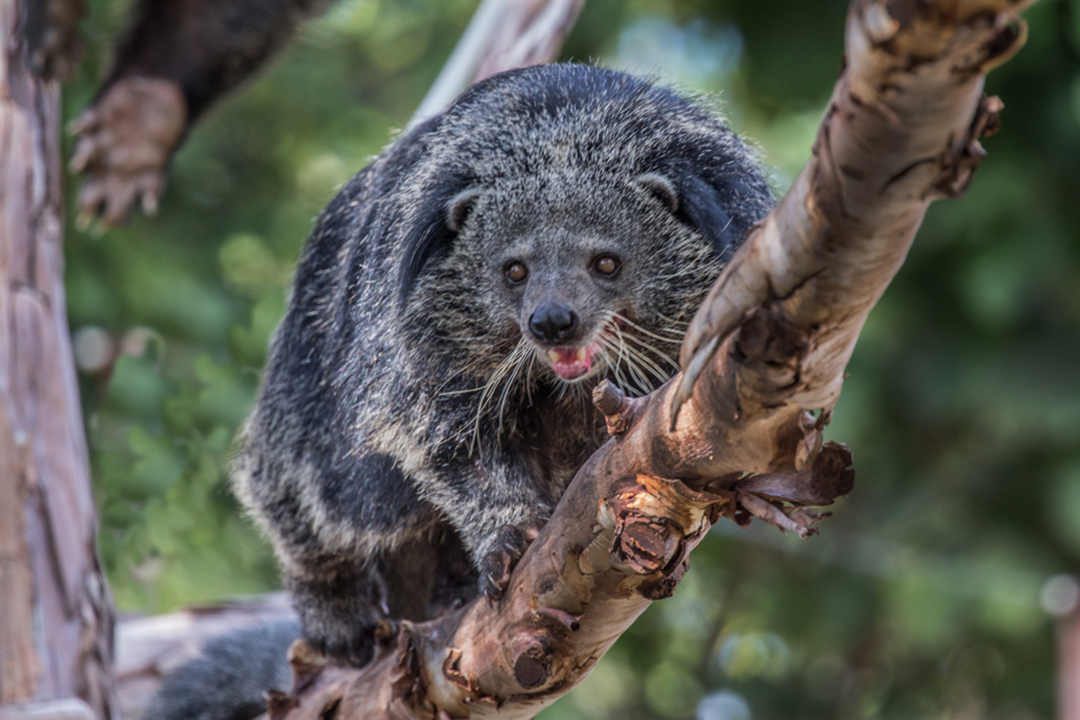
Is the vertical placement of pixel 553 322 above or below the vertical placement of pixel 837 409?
above

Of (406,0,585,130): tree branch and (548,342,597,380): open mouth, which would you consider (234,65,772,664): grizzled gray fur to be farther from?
(406,0,585,130): tree branch

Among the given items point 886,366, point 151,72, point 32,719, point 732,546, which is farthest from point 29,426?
point 732,546

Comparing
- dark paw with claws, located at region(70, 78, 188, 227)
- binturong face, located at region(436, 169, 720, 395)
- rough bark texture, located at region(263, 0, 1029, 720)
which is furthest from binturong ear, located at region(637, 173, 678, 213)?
dark paw with claws, located at region(70, 78, 188, 227)

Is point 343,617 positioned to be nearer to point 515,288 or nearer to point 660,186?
point 515,288

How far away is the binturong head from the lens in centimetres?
235

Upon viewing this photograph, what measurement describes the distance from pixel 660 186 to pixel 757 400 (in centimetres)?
96

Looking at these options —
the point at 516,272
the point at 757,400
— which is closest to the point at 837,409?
the point at 516,272

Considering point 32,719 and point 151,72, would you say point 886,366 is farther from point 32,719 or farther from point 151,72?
point 32,719

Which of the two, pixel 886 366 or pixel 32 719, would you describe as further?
pixel 886 366

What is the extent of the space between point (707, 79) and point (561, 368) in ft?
13.9

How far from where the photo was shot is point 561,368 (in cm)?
230

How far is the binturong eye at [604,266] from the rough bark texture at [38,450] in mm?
1984

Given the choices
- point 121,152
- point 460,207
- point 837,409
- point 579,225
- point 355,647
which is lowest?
point 355,647

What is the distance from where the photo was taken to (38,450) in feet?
11.2
